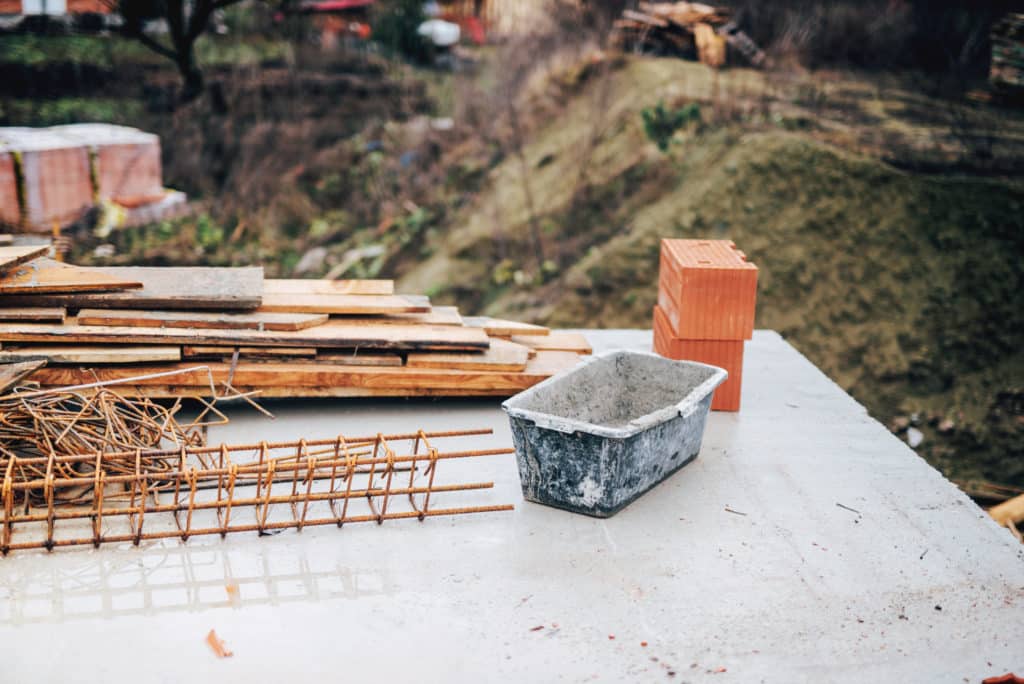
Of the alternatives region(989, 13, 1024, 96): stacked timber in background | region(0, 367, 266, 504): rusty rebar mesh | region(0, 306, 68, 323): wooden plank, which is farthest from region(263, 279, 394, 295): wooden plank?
region(989, 13, 1024, 96): stacked timber in background

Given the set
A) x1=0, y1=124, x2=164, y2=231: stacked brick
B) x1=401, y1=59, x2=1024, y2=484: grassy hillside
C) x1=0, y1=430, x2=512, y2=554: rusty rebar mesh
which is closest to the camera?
x1=0, y1=430, x2=512, y2=554: rusty rebar mesh

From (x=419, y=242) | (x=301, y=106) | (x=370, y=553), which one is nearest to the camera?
(x=370, y=553)

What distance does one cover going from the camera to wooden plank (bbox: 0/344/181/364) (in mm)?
5340

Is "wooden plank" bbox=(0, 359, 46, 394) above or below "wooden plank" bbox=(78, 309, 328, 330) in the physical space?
below

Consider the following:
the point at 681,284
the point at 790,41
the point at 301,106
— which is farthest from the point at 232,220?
the point at 681,284

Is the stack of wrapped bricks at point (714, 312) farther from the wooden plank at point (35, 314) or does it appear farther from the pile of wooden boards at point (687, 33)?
the pile of wooden boards at point (687, 33)

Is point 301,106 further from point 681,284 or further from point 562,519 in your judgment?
point 562,519

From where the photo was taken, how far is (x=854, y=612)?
388 cm

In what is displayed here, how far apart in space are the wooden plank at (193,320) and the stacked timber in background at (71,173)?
6.73m

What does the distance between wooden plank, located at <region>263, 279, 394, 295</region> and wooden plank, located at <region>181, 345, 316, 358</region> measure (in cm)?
68

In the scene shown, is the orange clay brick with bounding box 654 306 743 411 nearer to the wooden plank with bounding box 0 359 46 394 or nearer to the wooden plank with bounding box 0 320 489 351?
the wooden plank with bounding box 0 320 489 351

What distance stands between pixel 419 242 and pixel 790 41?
6546 millimetres

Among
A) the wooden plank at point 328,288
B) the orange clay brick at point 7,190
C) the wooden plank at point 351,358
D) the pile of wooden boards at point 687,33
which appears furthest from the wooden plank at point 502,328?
the pile of wooden boards at point 687,33

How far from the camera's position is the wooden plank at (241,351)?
5582 millimetres
